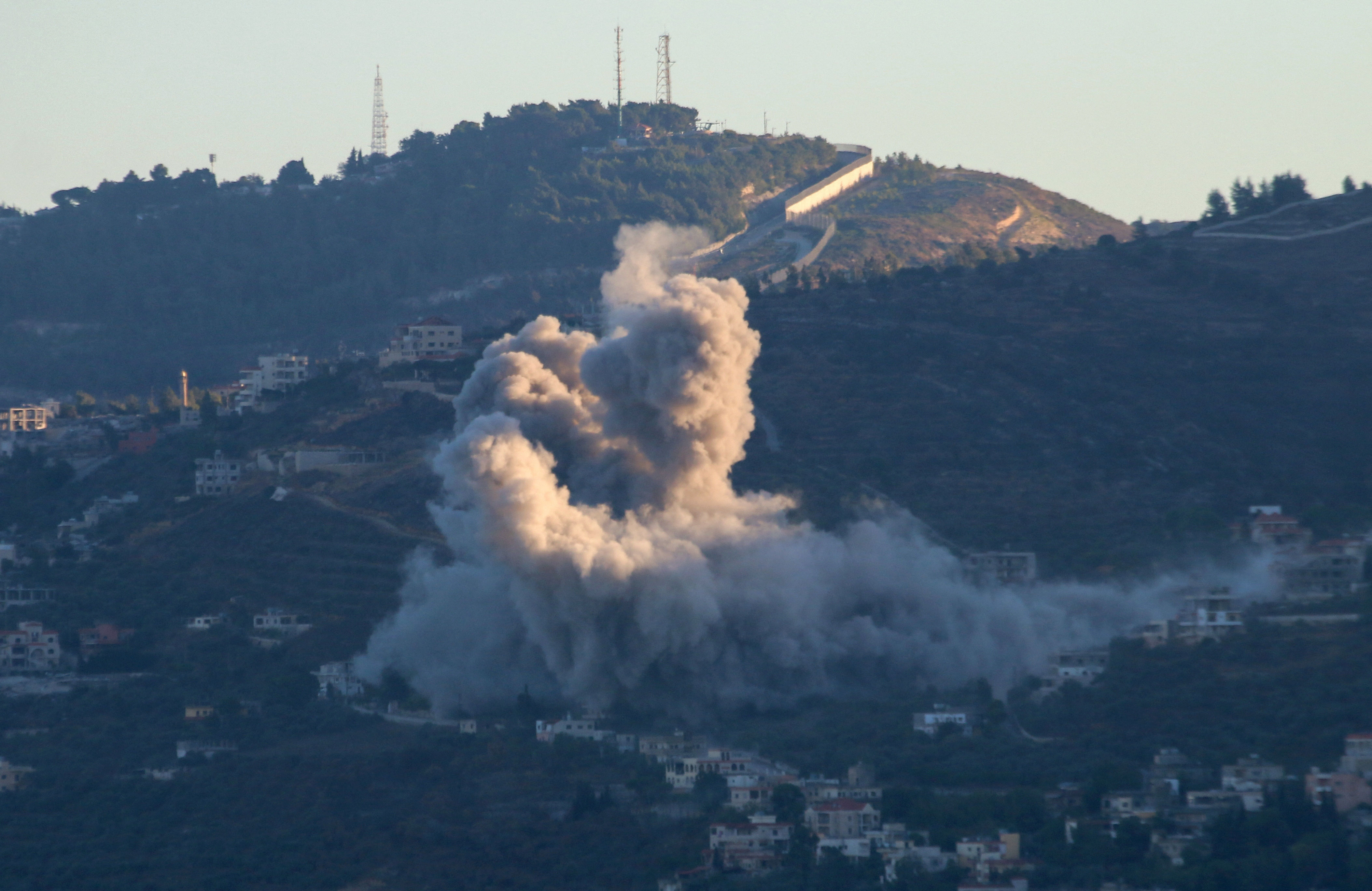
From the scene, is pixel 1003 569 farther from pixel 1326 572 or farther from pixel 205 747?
pixel 205 747

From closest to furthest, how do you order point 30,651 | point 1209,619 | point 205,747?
point 1209,619
point 205,747
point 30,651

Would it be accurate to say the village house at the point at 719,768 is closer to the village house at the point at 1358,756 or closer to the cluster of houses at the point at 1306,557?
the village house at the point at 1358,756

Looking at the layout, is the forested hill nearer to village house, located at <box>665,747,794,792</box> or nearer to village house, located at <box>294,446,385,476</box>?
village house, located at <box>294,446,385,476</box>

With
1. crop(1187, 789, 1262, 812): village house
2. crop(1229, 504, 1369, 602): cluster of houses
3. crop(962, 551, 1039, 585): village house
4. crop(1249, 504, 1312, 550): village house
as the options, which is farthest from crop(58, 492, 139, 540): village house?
crop(1187, 789, 1262, 812): village house

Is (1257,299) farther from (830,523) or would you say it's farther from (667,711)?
(667,711)

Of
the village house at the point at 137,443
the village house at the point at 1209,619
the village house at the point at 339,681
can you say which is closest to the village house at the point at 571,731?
the village house at the point at 339,681

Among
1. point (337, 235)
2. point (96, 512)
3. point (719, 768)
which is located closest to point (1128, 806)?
point (719, 768)
